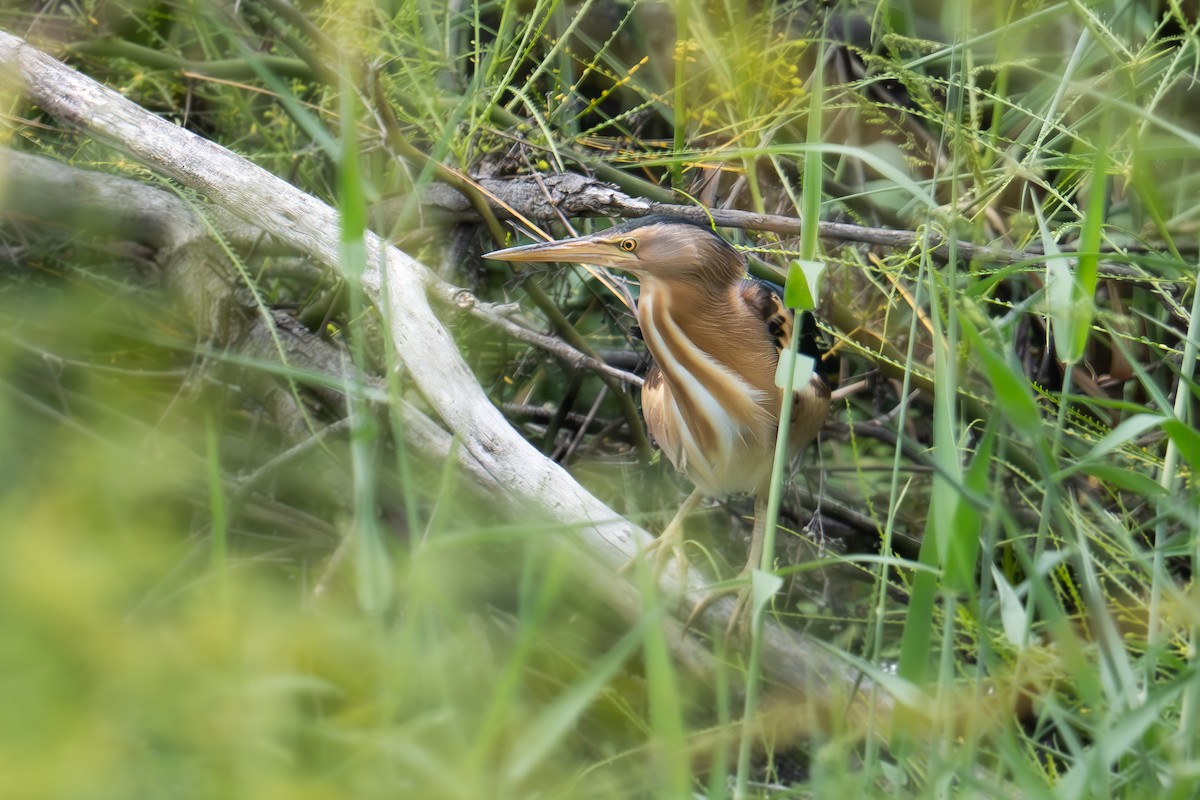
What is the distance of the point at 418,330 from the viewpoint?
1695mm

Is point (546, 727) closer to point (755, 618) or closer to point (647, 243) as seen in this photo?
point (755, 618)

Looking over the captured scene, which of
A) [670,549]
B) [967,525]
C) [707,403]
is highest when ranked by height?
[967,525]

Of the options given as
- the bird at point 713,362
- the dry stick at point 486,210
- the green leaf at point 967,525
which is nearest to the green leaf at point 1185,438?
the green leaf at point 967,525

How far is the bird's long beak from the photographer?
1.89 m

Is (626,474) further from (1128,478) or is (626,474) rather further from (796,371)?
(1128,478)

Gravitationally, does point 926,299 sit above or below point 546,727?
below

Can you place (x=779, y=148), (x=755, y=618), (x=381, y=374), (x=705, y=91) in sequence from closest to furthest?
(x=755, y=618) → (x=779, y=148) → (x=381, y=374) → (x=705, y=91)

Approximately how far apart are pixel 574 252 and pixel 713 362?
370mm

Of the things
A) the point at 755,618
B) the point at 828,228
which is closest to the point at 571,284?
the point at 828,228

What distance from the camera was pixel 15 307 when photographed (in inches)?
95.3

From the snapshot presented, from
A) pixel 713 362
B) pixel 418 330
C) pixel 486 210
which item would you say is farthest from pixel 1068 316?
pixel 486 210

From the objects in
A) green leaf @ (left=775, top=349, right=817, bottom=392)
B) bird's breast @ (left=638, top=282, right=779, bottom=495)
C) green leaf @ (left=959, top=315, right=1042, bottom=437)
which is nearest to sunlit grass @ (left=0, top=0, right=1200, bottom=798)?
green leaf @ (left=959, top=315, right=1042, bottom=437)

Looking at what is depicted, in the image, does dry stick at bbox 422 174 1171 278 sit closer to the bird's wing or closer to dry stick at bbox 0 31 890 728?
the bird's wing

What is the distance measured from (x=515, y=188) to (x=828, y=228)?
1.97 ft
